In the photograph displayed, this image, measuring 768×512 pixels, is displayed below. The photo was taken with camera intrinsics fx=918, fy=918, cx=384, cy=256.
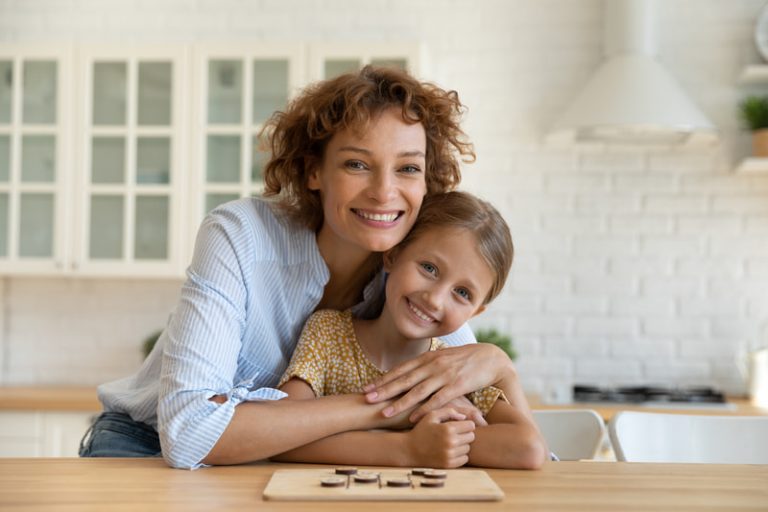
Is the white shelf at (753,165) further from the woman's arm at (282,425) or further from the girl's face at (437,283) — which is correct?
the woman's arm at (282,425)

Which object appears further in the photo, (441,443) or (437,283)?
(437,283)

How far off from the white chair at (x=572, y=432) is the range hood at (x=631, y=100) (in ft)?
6.10

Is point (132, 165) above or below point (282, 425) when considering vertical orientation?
above

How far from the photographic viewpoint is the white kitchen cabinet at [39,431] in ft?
12.0

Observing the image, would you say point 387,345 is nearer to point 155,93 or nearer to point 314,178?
point 314,178

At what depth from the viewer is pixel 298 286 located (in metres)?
1.90

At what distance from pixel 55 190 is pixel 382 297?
2377 mm

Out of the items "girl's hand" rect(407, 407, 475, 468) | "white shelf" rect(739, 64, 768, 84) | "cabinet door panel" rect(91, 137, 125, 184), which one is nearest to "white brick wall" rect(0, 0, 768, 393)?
"white shelf" rect(739, 64, 768, 84)

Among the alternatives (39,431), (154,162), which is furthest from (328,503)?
(154,162)

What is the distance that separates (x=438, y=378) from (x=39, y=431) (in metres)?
2.56

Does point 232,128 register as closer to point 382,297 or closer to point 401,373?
point 382,297

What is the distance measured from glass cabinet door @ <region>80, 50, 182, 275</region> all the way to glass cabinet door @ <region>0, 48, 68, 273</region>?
0.41 feet

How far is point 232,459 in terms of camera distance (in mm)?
Result: 1531

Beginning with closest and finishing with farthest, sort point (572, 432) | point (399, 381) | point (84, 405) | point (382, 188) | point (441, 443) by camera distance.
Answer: point (441, 443) → point (399, 381) → point (382, 188) → point (572, 432) → point (84, 405)
